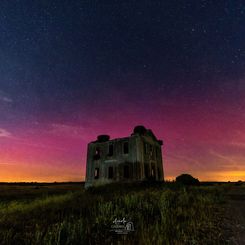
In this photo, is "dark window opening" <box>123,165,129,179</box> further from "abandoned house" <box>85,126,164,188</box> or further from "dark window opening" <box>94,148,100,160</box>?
"dark window opening" <box>94,148,100,160</box>

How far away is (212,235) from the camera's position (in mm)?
4309

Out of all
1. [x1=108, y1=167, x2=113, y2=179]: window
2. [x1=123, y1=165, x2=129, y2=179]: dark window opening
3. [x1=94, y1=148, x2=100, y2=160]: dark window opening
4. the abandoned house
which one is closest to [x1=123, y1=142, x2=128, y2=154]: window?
the abandoned house

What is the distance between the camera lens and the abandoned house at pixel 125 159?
24.8m

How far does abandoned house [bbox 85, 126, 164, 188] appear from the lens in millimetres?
24750

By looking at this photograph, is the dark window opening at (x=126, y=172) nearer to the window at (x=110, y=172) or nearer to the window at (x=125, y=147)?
the window at (x=125, y=147)

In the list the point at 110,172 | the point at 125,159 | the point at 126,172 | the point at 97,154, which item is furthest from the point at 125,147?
the point at 97,154

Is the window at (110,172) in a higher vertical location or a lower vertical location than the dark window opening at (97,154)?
lower

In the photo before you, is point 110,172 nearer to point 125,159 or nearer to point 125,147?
point 125,159

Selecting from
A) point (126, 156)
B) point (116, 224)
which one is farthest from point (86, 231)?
point (126, 156)

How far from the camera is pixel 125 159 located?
83.9 ft

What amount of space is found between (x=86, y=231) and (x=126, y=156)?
2125 centimetres

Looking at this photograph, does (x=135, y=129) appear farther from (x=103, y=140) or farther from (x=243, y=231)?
(x=243, y=231)

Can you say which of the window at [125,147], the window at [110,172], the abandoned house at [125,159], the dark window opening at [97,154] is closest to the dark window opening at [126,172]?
the abandoned house at [125,159]

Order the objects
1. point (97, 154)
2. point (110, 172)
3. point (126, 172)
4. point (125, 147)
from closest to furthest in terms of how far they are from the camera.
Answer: point (126, 172) → point (125, 147) → point (110, 172) → point (97, 154)
